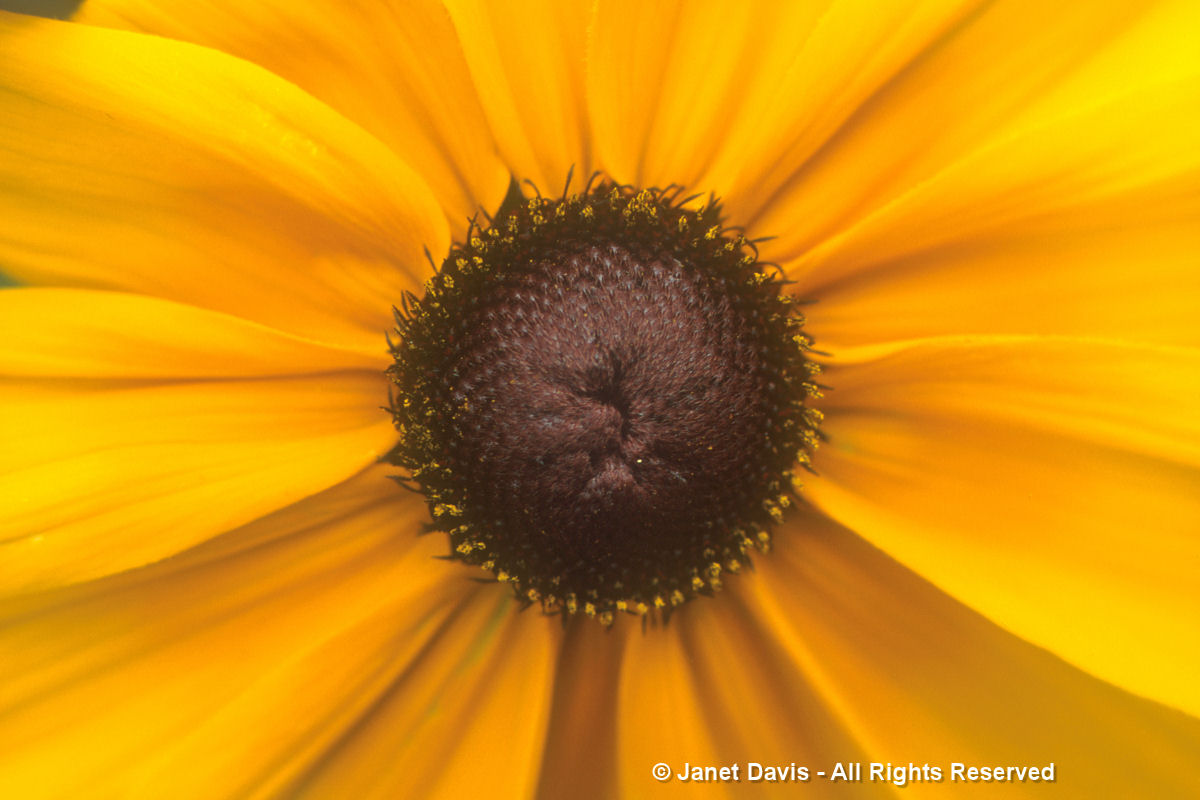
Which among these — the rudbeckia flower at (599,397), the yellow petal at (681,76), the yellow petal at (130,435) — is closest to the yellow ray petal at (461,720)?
the rudbeckia flower at (599,397)

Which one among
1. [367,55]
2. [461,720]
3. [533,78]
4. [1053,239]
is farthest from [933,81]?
[461,720]

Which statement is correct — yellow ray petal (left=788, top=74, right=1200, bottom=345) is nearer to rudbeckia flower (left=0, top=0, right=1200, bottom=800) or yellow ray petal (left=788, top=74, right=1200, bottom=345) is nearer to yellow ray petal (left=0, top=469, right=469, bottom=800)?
rudbeckia flower (left=0, top=0, right=1200, bottom=800)

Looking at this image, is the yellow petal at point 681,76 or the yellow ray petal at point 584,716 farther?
the yellow ray petal at point 584,716

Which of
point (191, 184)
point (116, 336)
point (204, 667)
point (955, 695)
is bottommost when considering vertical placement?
point (204, 667)

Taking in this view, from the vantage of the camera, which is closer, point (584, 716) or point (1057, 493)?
point (1057, 493)

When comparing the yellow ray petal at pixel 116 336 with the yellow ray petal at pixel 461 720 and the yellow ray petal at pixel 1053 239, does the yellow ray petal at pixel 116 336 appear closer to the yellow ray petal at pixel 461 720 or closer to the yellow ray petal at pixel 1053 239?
the yellow ray petal at pixel 461 720

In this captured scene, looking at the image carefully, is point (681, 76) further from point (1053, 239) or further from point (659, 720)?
point (659, 720)

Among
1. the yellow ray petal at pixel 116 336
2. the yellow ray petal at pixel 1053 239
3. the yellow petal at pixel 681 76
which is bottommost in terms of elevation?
the yellow ray petal at pixel 116 336
